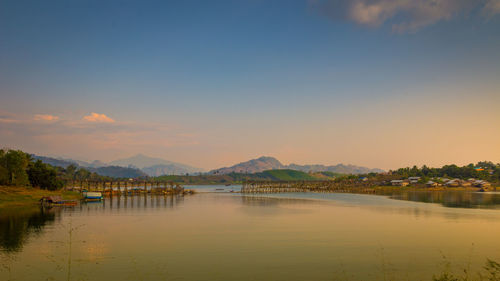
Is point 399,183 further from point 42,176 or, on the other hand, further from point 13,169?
point 13,169

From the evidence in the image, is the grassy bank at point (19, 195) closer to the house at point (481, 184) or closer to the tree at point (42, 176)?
the tree at point (42, 176)

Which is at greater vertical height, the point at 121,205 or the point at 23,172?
the point at 23,172

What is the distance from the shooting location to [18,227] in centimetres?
4125

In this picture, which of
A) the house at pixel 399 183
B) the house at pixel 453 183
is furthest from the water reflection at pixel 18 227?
the house at pixel 453 183

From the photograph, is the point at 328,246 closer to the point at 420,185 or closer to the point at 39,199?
the point at 39,199

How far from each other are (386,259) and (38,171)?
8265 centimetres

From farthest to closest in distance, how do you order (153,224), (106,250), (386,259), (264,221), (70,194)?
(70,194) → (264,221) → (153,224) → (106,250) → (386,259)

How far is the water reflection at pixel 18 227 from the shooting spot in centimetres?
3177

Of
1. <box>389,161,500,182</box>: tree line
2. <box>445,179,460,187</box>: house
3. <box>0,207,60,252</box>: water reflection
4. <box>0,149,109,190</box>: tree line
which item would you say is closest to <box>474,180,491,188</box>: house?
<box>445,179,460,187</box>: house

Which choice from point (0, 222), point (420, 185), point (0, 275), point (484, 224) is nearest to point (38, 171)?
point (0, 222)

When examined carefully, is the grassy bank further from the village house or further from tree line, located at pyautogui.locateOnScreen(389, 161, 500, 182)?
tree line, located at pyautogui.locateOnScreen(389, 161, 500, 182)

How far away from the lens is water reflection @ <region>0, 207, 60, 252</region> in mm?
31766

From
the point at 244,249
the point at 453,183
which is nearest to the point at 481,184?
the point at 453,183

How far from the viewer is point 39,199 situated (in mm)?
73375
